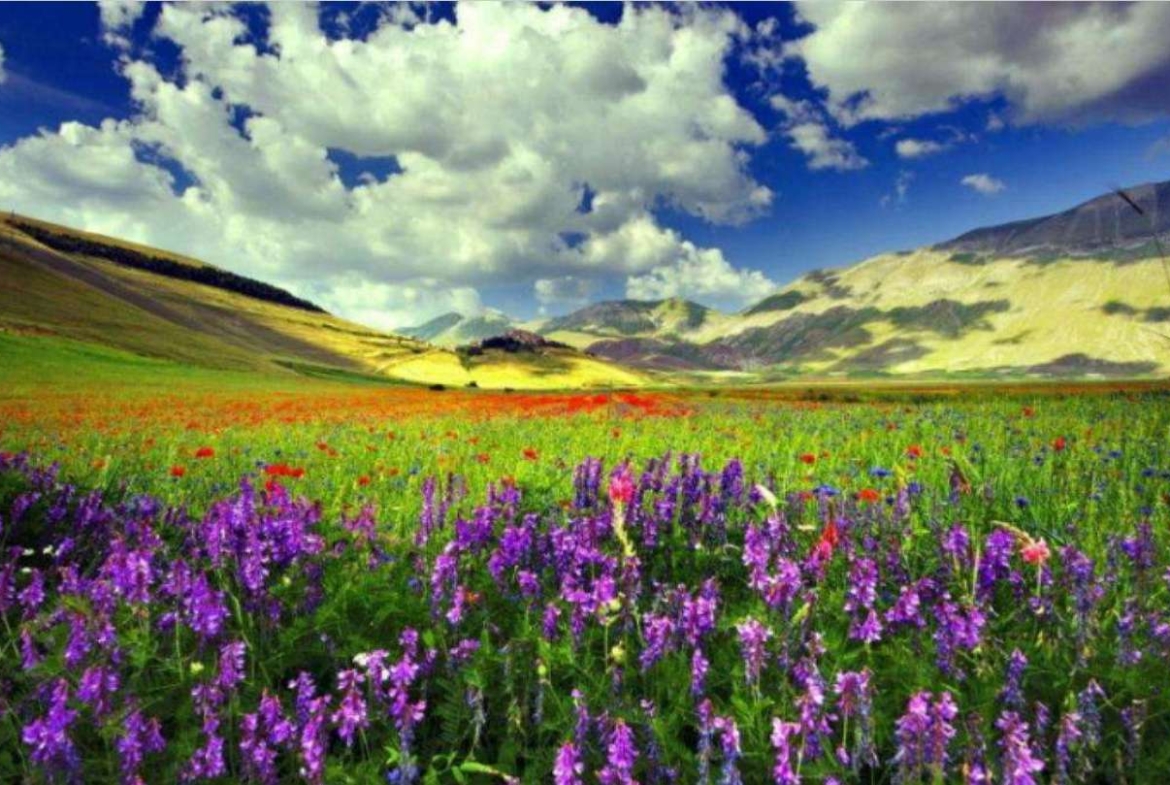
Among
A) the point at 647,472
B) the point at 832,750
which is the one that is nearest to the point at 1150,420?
the point at 647,472

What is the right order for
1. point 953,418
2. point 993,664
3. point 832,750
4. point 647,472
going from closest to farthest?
point 832,750 → point 993,664 → point 647,472 → point 953,418

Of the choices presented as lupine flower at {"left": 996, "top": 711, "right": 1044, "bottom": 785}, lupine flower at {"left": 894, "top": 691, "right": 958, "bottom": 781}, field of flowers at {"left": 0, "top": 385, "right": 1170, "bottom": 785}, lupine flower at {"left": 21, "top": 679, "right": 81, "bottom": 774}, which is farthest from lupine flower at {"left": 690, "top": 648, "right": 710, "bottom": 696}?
lupine flower at {"left": 21, "top": 679, "right": 81, "bottom": 774}

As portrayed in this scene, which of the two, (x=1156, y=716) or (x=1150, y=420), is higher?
(x=1150, y=420)

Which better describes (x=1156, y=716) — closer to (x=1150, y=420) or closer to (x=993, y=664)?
(x=993, y=664)

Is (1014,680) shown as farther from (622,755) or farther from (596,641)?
(596,641)

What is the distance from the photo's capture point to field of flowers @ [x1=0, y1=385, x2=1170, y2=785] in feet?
8.43

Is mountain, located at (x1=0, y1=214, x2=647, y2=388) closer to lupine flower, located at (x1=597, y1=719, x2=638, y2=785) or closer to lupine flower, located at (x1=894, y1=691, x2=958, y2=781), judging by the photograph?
lupine flower, located at (x1=597, y1=719, x2=638, y2=785)

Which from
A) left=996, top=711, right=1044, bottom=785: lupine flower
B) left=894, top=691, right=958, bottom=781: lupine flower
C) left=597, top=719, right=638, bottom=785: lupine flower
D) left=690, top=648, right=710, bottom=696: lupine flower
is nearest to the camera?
left=996, top=711, right=1044, bottom=785: lupine flower

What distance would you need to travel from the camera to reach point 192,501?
26.4 ft

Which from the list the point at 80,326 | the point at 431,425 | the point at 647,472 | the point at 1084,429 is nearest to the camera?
the point at 647,472

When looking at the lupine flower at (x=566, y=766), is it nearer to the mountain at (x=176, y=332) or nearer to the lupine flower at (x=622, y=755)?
the lupine flower at (x=622, y=755)

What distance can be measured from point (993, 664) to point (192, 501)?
817cm

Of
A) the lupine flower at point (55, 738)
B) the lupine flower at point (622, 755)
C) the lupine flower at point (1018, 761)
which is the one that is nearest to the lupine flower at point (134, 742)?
the lupine flower at point (55, 738)

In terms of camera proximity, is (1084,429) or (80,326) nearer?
(1084,429)
